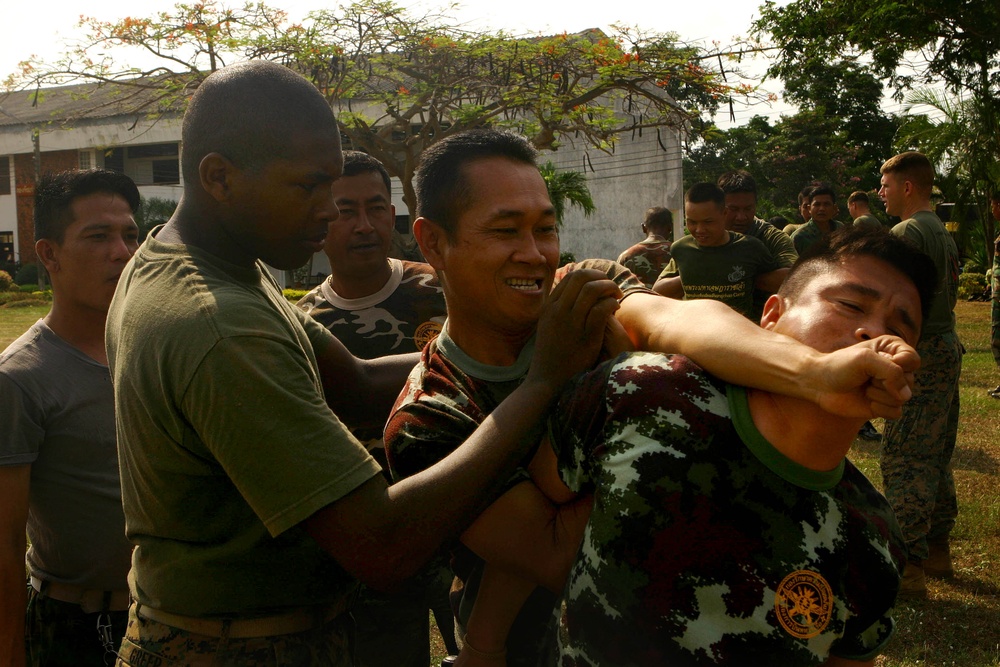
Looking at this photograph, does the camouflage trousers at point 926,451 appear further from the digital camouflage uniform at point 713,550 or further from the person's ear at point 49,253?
the person's ear at point 49,253

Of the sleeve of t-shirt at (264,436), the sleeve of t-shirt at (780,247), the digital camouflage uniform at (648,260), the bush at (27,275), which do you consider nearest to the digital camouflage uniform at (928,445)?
the sleeve of t-shirt at (780,247)

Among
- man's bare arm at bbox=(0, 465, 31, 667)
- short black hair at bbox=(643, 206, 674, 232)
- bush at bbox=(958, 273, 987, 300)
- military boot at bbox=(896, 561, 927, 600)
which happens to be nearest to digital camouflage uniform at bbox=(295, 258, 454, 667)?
man's bare arm at bbox=(0, 465, 31, 667)

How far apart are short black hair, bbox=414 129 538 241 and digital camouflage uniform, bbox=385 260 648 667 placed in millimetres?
301

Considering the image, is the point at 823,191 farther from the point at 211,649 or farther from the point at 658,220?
the point at 211,649

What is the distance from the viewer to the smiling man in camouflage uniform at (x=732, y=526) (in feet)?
5.16

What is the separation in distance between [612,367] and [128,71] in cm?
1443

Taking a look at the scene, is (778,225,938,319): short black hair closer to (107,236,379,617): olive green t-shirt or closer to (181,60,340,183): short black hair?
(107,236,379,617): olive green t-shirt

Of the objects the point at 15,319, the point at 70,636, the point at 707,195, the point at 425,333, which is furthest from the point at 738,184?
the point at 15,319

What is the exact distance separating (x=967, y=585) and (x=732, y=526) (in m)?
4.55

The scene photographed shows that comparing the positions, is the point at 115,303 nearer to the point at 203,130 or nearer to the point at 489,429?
the point at 203,130

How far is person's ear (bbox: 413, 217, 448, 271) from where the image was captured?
2.27 metres

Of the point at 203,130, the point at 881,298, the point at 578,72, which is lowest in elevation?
the point at 881,298

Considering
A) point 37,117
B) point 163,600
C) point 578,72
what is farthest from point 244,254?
point 37,117

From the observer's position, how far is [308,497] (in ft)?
5.68
